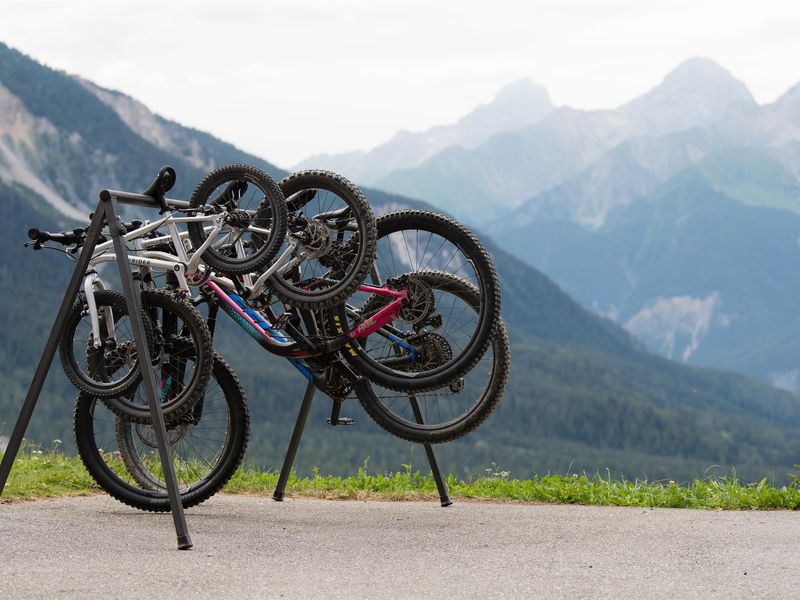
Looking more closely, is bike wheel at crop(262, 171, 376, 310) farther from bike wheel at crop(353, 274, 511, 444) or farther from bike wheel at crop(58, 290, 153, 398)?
bike wheel at crop(58, 290, 153, 398)

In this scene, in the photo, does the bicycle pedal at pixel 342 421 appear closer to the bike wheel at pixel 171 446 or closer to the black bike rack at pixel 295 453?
the black bike rack at pixel 295 453

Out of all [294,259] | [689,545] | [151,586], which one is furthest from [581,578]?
[294,259]

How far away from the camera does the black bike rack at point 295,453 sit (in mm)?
9391

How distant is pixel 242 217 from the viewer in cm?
862

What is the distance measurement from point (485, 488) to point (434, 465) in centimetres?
122

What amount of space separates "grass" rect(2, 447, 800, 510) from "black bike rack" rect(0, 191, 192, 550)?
1.84m

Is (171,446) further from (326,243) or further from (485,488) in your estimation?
(485,488)

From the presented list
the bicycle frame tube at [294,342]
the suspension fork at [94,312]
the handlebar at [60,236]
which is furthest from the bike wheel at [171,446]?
the handlebar at [60,236]

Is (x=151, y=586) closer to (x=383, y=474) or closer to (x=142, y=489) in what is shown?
(x=142, y=489)

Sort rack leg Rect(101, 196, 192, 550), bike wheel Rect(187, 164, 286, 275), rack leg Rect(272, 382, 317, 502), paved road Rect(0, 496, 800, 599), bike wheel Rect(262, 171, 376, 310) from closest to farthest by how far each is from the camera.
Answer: paved road Rect(0, 496, 800, 599) < rack leg Rect(101, 196, 192, 550) < bike wheel Rect(262, 171, 376, 310) < bike wheel Rect(187, 164, 286, 275) < rack leg Rect(272, 382, 317, 502)


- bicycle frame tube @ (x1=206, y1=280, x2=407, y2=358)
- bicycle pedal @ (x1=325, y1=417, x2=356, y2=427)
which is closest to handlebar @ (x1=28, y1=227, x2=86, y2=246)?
bicycle frame tube @ (x1=206, y1=280, x2=407, y2=358)

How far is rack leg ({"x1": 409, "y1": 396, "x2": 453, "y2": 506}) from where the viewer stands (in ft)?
30.7

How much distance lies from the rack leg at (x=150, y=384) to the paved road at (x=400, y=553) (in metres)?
0.23

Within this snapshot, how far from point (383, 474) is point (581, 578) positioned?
525cm
